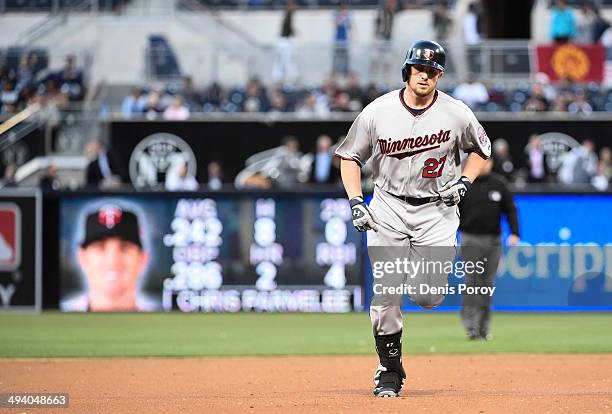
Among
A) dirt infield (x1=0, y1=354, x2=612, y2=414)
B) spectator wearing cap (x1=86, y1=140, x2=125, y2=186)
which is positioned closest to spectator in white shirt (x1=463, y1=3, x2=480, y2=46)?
spectator wearing cap (x1=86, y1=140, x2=125, y2=186)

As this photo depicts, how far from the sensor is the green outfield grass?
1307 cm

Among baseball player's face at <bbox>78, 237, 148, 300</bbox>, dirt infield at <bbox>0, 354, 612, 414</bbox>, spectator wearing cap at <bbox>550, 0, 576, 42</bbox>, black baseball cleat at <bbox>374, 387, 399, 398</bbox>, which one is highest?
spectator wearing cap at <bbox>550, 0, 576, 42</bbox>

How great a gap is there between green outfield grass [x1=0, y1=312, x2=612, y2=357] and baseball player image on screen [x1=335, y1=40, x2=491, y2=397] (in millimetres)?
4255

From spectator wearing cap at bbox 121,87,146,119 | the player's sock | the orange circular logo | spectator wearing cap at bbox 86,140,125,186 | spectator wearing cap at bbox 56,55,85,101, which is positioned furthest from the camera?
→ the orange circular logo

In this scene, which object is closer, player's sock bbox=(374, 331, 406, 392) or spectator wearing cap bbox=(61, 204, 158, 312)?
player's sock bbox=(374, 331, 406, 392)

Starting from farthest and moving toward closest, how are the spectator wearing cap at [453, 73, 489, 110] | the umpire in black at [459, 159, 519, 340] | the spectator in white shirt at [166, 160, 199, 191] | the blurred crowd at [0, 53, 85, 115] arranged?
the blurred crowd at [0, 53, 85, 115]
the spectator wearing cap at [453, 73, 489, 110]
the spectator in white shirt at [166, 160, 199, 191]
the umpire in black at [459, 159, 519, 340]

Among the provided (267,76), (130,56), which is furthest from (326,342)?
(130,56)

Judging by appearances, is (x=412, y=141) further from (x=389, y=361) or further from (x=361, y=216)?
(x=389, y=361)

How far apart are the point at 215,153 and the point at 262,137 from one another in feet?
3.21

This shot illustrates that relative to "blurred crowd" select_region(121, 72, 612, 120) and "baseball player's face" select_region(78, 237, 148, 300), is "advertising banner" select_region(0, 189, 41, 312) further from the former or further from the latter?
"blurred crowd" select_region(121, 72, 612, 120)

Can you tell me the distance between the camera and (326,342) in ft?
46.1

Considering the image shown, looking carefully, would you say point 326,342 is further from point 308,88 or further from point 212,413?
point 308,88

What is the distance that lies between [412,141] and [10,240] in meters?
11.3

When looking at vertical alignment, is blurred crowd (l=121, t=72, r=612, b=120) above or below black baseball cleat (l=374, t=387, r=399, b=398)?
above
